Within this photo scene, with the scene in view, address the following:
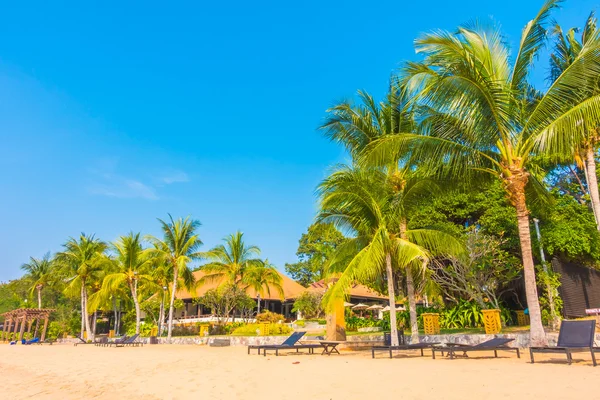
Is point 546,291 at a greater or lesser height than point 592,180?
lesser

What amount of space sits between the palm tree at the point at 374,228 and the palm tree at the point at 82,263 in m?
24.3

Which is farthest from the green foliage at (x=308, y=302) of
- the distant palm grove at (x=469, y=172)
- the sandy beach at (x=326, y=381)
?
the sandy beach at (x=326, y=381)

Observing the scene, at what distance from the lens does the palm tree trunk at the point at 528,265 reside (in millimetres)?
9156

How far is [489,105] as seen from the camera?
9898 millimetres

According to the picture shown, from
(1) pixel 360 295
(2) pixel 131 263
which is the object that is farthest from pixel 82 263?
(1) pixel 360 295

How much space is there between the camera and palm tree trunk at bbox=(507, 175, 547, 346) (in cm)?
916

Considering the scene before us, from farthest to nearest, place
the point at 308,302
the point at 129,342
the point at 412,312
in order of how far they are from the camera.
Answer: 1. the point at 308,302
2. the point at 129,342
3. the point at 412,312

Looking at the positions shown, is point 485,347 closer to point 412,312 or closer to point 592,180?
point 412,312

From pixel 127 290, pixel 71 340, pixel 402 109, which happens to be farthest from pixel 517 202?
pixel 71 340

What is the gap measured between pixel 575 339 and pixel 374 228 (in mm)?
5878

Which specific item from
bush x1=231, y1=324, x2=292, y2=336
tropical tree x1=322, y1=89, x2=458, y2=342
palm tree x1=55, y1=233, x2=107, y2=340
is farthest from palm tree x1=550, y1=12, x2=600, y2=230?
palm tree x1=55, y1=233, x2=107, y2=340

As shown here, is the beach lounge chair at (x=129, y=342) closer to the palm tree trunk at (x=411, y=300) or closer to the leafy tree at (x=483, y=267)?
the palm tree trunk at (x=411, y=300)

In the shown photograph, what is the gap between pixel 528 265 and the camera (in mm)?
9633

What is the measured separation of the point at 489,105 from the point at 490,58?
4.71ft
